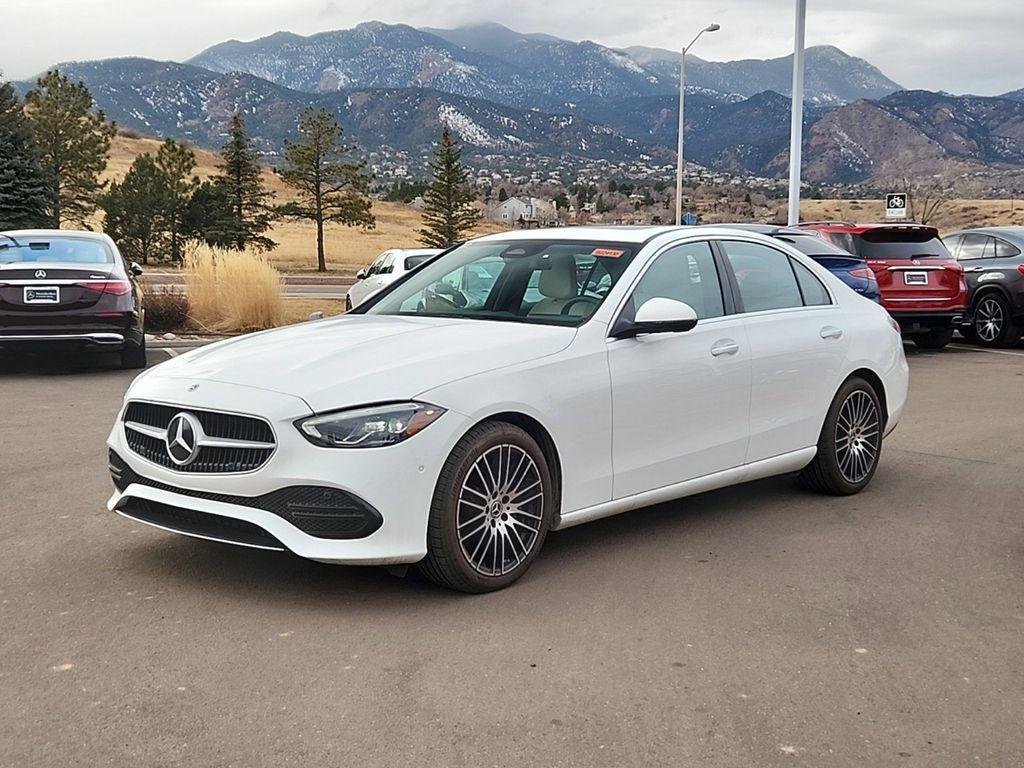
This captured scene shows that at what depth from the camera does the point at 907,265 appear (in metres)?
15.7

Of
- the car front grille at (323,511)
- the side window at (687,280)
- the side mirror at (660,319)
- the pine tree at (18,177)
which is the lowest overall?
the car front grille at (323,511)

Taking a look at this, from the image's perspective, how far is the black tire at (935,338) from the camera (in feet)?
54.3

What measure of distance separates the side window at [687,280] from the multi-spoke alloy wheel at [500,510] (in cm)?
125

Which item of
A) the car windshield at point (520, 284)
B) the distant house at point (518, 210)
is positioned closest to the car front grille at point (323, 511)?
the car windshield at point (520, 284)

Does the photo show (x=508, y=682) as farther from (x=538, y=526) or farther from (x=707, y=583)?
(x=707, y=583)

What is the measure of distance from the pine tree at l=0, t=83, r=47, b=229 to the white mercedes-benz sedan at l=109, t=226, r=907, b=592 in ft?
104

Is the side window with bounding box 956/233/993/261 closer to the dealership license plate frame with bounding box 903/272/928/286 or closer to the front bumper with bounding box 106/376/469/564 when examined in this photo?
the dealership license plate frame with bounding box 903/272/928/286

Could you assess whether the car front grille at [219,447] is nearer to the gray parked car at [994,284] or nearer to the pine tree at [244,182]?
the gray parked car at [994,284]

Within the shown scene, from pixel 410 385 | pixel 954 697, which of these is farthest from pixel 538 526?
pixel 954 697

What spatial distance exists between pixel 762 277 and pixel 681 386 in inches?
49.7

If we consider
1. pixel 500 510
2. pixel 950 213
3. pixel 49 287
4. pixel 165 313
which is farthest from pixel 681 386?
pixel 950 213

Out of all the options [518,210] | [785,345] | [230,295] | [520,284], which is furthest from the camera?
[518,210]

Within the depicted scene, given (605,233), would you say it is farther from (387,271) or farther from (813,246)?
(387,271)

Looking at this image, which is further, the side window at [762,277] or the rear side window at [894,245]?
the rear side window at [894,245]
